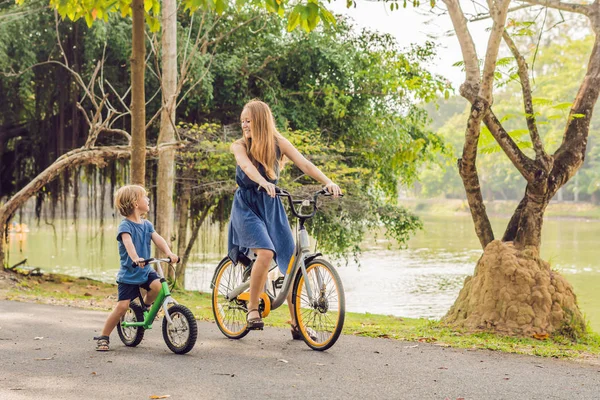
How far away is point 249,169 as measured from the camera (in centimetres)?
573

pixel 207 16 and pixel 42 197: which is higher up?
pixel 207 16

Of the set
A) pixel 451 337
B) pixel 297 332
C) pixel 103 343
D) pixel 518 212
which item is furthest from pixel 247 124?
pixel 518 212

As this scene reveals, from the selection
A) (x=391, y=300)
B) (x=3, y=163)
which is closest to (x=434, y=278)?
(x=391, y=300)

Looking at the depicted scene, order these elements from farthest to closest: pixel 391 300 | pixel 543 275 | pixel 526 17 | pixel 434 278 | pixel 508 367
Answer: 1. pixel 434 278
2. pixel 391 300
3. pixel 526 17
4. pixel 543 275
5. pixel 508 367

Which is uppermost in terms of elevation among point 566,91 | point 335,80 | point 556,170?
point 566,91

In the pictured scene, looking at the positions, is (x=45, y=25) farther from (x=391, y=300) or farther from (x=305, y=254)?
(x=305, y=254)

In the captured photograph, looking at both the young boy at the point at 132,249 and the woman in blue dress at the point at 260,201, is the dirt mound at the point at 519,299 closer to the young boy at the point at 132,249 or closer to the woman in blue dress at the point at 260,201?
the woman in blue dress at the point at 260,201

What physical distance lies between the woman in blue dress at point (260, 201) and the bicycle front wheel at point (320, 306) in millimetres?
217

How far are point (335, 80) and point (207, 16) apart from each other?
3188 millimetres

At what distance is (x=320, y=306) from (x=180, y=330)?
3.51 ft

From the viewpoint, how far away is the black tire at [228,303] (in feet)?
21.0

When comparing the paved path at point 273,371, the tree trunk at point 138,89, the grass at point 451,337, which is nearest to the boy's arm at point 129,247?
the paved path at point 273,371

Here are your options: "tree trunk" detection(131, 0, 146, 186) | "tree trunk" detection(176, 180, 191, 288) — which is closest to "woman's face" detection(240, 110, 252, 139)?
"tree trunk" detection(131, 0, 146, 186)

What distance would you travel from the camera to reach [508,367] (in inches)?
217
